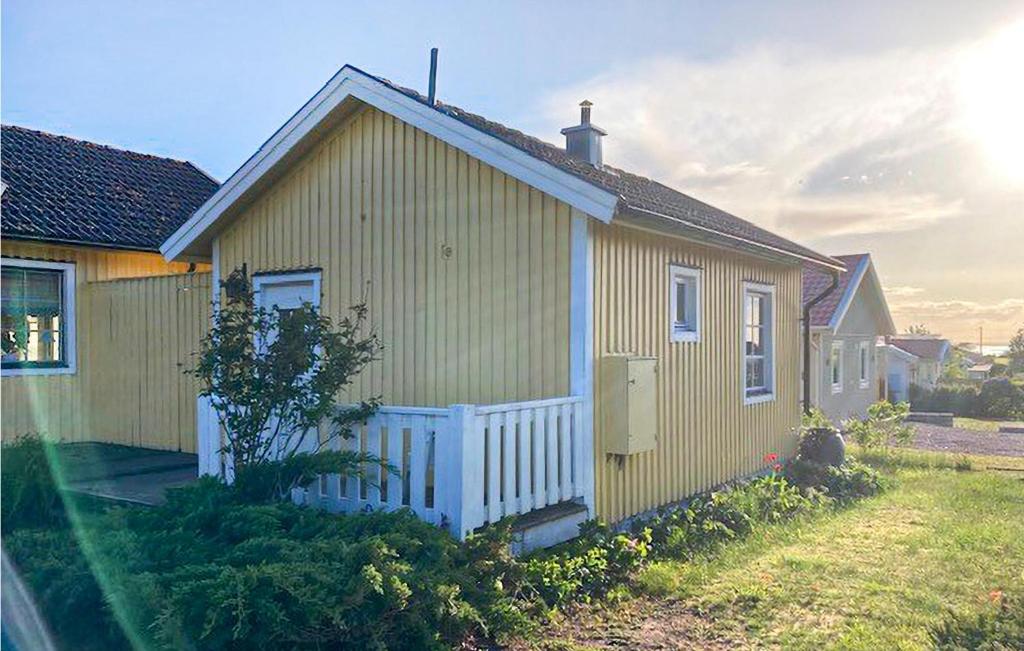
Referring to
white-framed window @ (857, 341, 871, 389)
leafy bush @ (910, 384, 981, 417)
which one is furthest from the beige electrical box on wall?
leafy bush @ (910, 384, 981, 417)

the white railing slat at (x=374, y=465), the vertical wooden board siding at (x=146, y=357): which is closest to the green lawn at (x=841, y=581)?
the white railing slat at (x=374, y=465)

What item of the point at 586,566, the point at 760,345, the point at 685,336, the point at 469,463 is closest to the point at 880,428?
the point at 760,345

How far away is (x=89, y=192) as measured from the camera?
1189 centimetres

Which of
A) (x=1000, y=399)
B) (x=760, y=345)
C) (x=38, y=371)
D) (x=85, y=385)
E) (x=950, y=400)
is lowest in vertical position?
(x=950, y=400)

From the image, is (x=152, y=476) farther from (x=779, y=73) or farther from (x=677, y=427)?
(x=779, y=73)

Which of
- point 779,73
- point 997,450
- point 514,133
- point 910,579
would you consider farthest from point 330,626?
point 997,450

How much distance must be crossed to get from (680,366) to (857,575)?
9.05 feet

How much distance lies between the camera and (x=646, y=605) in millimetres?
5438

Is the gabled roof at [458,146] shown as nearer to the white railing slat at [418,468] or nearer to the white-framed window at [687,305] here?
the white-framed window at [687,305]

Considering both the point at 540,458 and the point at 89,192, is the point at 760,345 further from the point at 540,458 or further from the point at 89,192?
the point at 89,192

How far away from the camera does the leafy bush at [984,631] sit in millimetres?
4570

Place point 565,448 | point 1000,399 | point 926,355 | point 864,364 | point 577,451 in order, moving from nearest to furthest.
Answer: point 565,448 → point 577,451 → point 864,364 → point 1000,399 → point 926,355

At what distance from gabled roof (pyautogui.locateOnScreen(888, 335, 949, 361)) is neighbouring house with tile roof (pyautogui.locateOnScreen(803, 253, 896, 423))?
2010 cm

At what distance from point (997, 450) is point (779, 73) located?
12776 mm
